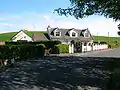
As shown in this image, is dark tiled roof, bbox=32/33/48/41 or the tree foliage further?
dark tiled roof, bbox=32/33/48/41

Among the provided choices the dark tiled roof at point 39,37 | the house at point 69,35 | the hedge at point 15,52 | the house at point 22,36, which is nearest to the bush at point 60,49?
the hedge at point 15,52

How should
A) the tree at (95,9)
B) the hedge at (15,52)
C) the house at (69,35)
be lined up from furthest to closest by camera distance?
the house at (69,35), the hedge at (15,52), the tree at (95,9)

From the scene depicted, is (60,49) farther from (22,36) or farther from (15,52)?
(22,36)

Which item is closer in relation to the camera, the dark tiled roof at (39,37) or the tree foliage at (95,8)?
Result: the tree foliage at (95,8)

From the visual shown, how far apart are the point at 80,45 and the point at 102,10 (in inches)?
1582

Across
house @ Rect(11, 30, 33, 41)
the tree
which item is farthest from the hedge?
house @ Rect(11, 30, 33, 41)

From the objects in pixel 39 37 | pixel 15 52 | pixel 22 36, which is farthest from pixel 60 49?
pixel 22 36

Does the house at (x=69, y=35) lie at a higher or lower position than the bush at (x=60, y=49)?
higher

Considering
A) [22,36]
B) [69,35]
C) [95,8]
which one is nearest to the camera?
[95,8]

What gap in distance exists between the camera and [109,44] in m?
93.0

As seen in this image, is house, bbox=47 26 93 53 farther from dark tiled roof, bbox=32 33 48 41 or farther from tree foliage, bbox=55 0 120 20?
tree foliage, bbox=55 0 120 20

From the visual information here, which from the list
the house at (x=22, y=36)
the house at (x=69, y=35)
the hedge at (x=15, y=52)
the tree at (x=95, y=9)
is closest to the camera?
the tree at (x=95, y=9)

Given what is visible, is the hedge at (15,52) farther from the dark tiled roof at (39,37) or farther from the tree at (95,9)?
the dark tiled roof at (39,37)

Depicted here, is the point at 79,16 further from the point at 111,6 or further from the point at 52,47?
the point at 52,47
